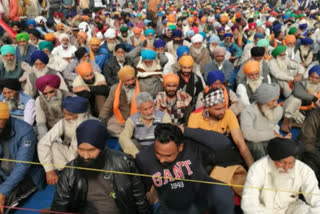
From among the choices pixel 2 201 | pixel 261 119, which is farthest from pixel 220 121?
pixel 2 201

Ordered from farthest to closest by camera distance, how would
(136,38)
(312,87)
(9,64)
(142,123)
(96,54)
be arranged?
(136,38) → (96,54) → (9,64) → (312,87) → (142,123)

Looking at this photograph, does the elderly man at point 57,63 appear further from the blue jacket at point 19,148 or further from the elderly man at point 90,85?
the blue jacket at point 19,148

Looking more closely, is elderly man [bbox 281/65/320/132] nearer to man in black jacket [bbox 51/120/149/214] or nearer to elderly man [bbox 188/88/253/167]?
elderly man [bbox 188/88/253/167]

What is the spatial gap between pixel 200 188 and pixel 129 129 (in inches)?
54.4

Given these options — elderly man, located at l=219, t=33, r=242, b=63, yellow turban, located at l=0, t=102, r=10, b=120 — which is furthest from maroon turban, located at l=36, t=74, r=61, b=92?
elderly man, located at l=219, t=33, r=242, b=63

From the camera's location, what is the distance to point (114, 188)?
2535mm

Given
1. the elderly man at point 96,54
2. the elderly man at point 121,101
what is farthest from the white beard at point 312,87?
the elderly man at point 96,54

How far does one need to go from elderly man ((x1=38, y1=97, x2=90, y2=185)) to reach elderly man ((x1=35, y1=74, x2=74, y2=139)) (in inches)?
20.7

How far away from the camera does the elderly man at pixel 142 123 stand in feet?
11.5

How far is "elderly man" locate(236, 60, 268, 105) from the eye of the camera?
4703mm

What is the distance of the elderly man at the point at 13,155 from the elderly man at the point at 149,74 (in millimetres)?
2206

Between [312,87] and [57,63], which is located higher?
[57,63]

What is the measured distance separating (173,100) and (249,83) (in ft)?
5.40

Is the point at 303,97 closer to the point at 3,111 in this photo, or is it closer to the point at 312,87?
the point at 312,87
